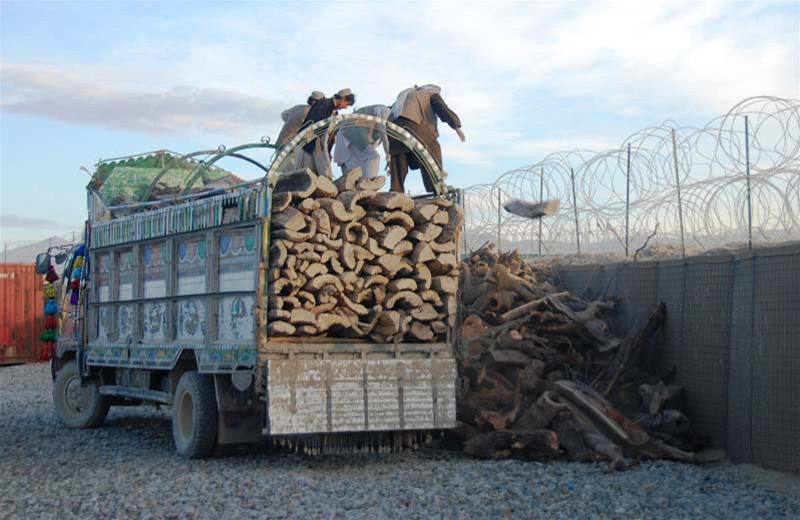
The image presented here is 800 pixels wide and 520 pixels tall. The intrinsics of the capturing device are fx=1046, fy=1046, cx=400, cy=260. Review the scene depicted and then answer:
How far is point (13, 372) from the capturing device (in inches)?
1013

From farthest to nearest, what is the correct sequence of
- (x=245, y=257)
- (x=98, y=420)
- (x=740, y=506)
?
(x=98, y=420) → (x=245, y=257) → (x=740, y=506)

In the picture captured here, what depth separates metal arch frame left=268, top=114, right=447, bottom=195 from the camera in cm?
1025

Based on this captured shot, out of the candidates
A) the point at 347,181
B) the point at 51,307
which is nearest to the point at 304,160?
the point at 347,181

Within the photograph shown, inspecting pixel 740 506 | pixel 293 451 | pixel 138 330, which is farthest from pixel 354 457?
pixel 740 506

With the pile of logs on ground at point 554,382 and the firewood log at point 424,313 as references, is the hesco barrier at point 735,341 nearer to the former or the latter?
the pile of logs on ground at point 554,382

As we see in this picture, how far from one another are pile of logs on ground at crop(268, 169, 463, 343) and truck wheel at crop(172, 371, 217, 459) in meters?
1.42

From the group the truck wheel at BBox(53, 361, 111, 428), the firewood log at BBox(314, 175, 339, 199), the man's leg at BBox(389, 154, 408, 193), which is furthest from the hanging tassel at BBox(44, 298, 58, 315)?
the firewood log at BBox(314, 175, 339, 199)

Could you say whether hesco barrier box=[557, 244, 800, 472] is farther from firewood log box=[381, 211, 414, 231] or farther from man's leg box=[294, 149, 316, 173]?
man's leg box=[294, 149, 316, 173]

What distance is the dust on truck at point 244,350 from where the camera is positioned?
999 centimetres

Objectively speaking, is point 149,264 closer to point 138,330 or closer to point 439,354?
point 138,330

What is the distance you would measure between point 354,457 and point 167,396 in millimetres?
2379

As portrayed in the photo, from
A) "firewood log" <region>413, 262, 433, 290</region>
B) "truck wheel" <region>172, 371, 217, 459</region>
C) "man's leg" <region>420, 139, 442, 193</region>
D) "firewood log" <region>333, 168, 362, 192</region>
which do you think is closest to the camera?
"firewood log" <region>333, 168, 362, 192</region>

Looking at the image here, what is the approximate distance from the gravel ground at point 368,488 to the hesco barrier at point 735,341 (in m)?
0.49

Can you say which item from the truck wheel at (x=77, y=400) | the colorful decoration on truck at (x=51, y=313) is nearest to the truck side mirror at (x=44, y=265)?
the colorful decoration on truck at (x=51, y=313)
